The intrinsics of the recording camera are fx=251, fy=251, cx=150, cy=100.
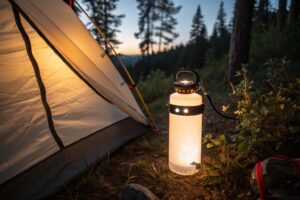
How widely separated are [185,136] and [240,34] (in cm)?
335

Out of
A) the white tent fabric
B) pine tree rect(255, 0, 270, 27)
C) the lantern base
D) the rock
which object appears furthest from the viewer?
pine tree rect(255, 0, 270, 27)

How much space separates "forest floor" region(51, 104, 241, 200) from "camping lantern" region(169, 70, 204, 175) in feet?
0.53

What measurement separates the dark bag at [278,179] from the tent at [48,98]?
71.7 inches

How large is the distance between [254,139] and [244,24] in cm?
339

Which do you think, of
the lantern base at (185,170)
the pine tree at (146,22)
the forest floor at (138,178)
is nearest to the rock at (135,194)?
the forest floor at (138,178)

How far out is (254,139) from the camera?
2.28 meters

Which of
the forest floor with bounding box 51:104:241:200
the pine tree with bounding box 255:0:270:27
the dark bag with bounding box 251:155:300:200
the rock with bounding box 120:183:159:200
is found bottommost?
the forest floor with bounding box 51:104:241:200

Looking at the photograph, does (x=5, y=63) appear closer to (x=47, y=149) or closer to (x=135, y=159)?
(x=47, y=149)

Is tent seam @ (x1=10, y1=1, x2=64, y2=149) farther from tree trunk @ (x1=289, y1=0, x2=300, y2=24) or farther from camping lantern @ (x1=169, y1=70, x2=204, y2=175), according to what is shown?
tree trunk @ (x1=289, y1=0, x2=300, y2=24)

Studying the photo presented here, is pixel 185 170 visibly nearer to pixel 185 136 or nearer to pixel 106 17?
pixel 185 136

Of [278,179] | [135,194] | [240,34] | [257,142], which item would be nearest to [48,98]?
[135,194]

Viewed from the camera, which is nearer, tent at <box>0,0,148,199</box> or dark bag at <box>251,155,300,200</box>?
dark bag at <box>251,155,300,200</box>

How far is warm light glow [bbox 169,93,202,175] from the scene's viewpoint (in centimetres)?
245

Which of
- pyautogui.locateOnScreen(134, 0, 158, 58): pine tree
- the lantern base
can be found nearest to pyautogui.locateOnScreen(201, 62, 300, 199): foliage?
the lantern base
